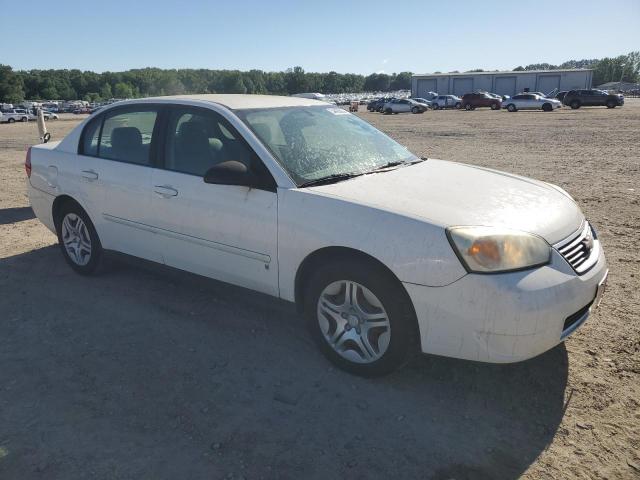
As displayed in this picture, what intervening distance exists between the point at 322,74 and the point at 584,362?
19969 cm

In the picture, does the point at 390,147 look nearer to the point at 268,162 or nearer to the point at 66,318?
the point at 268,162

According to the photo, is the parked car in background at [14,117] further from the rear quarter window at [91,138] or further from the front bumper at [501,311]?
the front bumper at [501,311]

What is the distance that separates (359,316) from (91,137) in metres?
3.24

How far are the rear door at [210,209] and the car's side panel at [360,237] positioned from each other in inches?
4.5

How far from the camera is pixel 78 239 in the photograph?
199 inches

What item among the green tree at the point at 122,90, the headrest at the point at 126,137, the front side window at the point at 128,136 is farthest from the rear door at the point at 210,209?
the green tree at the point at 122,90

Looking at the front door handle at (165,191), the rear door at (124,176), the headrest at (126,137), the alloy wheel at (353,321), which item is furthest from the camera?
the headrest at (126,137)

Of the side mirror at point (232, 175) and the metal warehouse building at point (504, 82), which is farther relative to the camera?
the metal warehouse building at point (504, 82)

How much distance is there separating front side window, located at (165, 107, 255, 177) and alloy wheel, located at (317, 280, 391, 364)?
3.55 ft

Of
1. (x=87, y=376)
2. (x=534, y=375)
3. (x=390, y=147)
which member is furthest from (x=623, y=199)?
(x=87, y=376)

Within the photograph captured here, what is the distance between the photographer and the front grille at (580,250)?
117 inches

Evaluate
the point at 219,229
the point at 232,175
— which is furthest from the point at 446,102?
the point at 232,175

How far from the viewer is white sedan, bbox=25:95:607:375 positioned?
2.77m

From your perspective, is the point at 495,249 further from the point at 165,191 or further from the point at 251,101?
the point at 165,191
